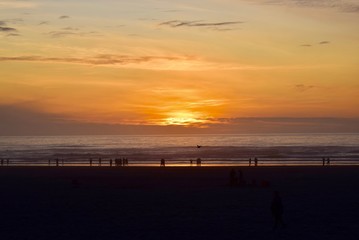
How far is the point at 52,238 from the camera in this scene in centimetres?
2089

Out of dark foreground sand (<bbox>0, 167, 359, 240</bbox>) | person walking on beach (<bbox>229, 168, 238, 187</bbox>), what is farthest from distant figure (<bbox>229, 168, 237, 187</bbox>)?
dark foreground sand (<bbox>0, 167, 359, 240</bbox>)

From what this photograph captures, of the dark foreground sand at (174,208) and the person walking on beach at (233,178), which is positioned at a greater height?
the person walking on beach at (233,178)

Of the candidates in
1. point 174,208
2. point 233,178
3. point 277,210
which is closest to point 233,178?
point 233,178

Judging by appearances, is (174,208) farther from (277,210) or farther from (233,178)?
(233,178)

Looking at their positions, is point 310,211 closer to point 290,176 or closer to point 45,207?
point 45,207

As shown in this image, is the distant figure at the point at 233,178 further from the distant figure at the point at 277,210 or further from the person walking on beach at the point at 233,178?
the distant figure at the point at 277,210

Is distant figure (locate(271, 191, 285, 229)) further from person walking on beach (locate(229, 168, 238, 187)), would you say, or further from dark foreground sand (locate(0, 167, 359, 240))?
person walking on beach (locate(229, 168, 238, 187))

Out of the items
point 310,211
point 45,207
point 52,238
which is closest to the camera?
point 52,238

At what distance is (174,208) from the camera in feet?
92.9

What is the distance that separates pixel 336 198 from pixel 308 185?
279 inches

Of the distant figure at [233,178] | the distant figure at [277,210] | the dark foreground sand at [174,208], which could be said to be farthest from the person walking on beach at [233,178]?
the distant figure at [277,210]

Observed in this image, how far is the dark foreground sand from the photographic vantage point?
21.9 metres

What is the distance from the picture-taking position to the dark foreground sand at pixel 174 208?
21.9 metres

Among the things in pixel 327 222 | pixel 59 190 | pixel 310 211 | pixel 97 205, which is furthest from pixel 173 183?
pixel 327 222
